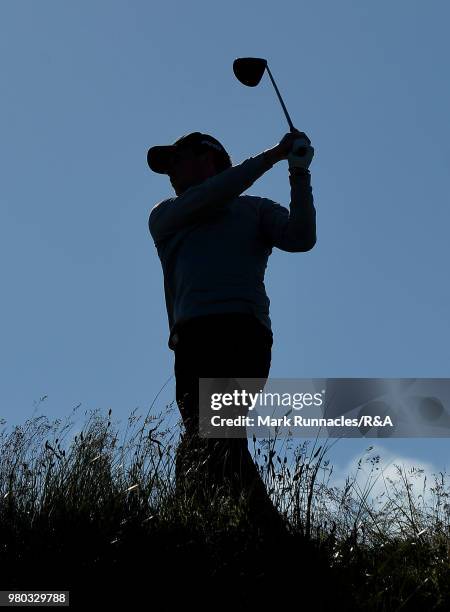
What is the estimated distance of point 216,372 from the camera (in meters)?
5.33

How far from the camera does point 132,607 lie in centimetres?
413

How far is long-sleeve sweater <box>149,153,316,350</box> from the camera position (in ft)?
17.5

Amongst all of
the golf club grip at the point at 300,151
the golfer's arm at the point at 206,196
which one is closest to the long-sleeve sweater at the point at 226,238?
the golfer's arm at the point at 206,196

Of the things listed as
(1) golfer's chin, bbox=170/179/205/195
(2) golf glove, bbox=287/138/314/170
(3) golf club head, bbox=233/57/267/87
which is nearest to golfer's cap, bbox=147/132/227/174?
(1) golfer's chin, bbox=170/179/205/195

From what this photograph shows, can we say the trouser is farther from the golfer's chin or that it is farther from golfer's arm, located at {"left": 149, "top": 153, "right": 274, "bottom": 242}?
the golfer's chin

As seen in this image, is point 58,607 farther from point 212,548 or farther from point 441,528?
point 441,528

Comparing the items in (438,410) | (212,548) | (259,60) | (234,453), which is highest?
(259,60)

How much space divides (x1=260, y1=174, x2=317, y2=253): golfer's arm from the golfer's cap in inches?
27.3

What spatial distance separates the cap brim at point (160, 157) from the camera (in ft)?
19.3

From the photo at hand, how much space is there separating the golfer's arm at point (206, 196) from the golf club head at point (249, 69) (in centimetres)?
97

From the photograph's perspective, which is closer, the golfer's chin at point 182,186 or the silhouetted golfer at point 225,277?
the silhouetted golfer at point 225,277

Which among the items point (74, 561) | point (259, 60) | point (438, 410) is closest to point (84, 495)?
point (74, 561)

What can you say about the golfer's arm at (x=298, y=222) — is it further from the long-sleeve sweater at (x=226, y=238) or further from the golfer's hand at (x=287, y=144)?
the golfer's hand at (x=287, y=144)

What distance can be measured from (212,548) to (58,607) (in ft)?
2.37
